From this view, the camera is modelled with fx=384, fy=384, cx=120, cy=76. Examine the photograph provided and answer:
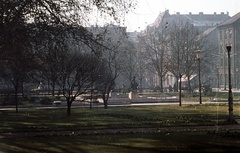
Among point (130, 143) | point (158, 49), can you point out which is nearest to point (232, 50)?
point (158, 49)

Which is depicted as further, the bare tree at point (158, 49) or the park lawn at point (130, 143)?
the bare tree at point (158, 49)

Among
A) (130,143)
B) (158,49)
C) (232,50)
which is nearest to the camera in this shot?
(130,143)

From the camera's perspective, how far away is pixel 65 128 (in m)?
A: 17.8

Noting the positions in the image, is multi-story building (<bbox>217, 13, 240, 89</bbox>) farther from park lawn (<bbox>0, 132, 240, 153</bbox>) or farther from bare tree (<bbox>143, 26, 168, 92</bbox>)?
park lawn (<bbox>0, 132, 240, 153</bbox>)

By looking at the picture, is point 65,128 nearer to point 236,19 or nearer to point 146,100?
point 146,100

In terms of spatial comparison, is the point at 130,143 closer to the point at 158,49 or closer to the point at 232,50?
the point at 158,49

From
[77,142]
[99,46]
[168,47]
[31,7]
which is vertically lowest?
[77,142]

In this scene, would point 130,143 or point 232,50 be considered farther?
point 232,50

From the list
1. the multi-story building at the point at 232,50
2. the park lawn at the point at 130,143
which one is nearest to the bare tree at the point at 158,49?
the multi-story building at the point at 232,50

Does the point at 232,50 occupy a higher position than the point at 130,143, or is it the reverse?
the point at 232,50

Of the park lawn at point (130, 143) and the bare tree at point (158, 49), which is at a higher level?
the bare tree at point (158, 49)

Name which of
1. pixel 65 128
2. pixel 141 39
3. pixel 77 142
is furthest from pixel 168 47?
pixel 77 142

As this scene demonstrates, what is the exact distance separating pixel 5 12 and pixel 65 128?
313 inches

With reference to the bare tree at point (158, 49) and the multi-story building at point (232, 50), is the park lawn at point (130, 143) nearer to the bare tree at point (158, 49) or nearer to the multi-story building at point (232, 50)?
the bare tree at point (158, 49)
